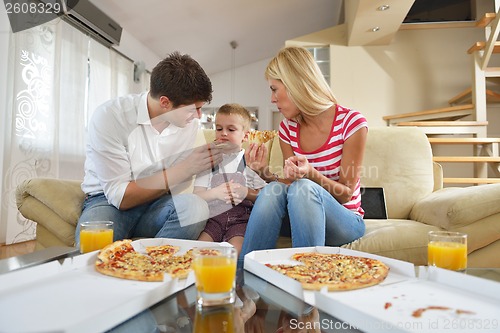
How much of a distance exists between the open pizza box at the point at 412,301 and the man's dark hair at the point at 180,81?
100 cm

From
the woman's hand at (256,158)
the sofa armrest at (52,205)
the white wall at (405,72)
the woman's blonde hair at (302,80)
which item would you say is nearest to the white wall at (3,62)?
the sofa armrest at (52,205)

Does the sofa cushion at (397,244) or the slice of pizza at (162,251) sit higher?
the slice of pizza at (162,251)

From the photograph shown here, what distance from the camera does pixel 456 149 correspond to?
5.59 meters

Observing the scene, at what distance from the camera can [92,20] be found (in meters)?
4.05

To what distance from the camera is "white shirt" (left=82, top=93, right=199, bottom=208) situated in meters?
1.62

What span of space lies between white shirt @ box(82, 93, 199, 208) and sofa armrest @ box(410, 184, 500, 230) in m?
1.18

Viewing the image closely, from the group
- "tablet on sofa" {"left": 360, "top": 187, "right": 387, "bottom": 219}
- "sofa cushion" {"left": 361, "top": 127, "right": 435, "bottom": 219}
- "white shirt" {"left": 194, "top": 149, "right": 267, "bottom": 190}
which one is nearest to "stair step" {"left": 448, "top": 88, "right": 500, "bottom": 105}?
"sofa cushion" {"left": 361, "top": 127, "right": 435, "bottom": 219}

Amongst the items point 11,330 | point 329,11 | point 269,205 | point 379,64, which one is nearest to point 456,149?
point 379,64

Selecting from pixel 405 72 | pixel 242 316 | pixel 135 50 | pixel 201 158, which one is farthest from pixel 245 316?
pixel 405 72

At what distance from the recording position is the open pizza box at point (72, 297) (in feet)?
1.82

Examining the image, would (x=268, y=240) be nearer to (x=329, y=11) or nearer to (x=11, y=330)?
(x=11, y=330)

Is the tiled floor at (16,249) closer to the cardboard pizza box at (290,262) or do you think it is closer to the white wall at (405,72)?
the cardboard pizza box at (290,262)

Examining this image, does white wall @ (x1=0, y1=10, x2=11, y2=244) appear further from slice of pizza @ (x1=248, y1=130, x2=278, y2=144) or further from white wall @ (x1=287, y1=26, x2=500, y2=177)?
white wall @ (x1=287, y1=26, x2=500, y2=177)

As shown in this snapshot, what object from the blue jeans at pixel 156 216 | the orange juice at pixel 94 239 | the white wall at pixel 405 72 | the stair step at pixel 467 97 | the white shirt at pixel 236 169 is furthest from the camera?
the white wall at pixel 405 72
